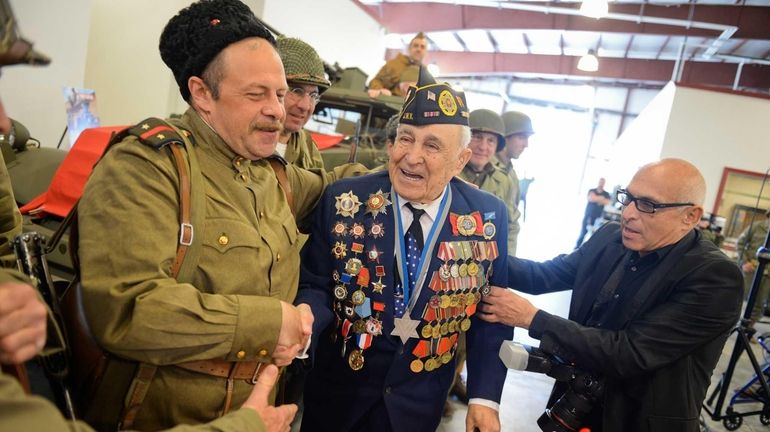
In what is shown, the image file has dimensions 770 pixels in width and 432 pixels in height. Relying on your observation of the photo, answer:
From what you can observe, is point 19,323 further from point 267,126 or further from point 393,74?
point 393,74

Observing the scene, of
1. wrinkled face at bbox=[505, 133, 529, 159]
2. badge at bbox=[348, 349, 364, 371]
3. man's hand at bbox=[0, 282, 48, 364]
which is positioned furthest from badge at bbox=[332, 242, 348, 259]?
wrinkled face at bbox=[505, 133, 529, 159]

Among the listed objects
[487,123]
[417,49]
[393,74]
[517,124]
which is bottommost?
[487,123]

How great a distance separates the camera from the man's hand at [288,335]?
4.33 feet

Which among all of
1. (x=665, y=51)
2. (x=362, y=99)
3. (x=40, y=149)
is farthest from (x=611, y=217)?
(x=40, y=149)

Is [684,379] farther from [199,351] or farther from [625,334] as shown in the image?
[199,351]

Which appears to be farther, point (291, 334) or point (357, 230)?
point (357, 230)

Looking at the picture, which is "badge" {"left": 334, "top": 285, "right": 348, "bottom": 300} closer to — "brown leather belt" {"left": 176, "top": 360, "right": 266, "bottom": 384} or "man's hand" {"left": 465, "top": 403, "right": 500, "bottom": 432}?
"brown leather belt" {"left": 176, "top": 360, "right": 266, "bottom": 384}

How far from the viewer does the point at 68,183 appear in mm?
3070

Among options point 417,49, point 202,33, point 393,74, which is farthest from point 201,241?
point 417,49

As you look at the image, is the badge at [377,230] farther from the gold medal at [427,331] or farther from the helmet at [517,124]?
the helmet at [517,124]

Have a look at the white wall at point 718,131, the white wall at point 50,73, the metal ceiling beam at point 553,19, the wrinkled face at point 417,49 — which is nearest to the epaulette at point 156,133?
the white wall at point 50,73

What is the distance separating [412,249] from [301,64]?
1540 millimetres

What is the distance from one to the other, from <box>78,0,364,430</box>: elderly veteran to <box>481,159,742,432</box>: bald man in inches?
41.2

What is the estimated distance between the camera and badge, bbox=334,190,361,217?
1.88 m
